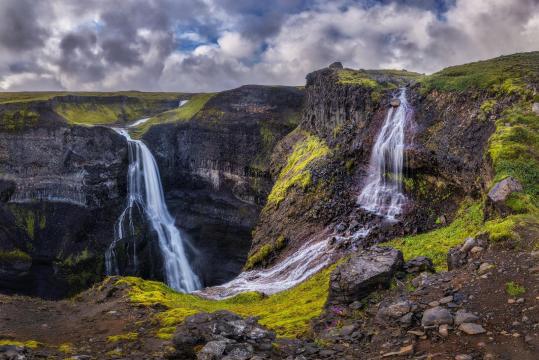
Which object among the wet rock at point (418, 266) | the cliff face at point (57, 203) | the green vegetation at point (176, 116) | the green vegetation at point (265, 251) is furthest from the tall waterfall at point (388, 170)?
the green vegetation at point (176, 116)

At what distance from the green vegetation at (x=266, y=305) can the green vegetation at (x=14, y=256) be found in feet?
105

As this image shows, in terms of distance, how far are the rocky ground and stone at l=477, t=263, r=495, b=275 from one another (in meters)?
0.03

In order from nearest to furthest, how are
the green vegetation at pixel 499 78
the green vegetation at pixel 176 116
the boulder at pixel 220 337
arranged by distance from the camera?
1. the boulder at pixel 220 337
2. the green vegetation at pixel 499 78
3. the green vegetation at pixel 176 116

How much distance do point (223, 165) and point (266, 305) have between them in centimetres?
4358

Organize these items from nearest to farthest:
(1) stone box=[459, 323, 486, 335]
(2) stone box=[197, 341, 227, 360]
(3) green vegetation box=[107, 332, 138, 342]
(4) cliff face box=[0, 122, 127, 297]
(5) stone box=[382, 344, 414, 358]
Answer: (1) stone box=[459, 323, 486, 335]
(5) stone box=[382, 344, 414, 358]
(2) stone box=[197, 341, 227, 360]
(3) green vegetation box=[107, 332, 138, 342]
(4) cliff face box=[0, 122, 127, 297]

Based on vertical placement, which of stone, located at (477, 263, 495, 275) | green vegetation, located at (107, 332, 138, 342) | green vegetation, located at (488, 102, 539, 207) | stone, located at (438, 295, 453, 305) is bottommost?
green vegetation, located at (107, 332, 138, 342)

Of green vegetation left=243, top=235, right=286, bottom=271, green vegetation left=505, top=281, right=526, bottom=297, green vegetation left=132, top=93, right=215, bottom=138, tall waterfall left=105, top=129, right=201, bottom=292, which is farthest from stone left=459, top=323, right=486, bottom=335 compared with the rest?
green vegetation left=132, top=93, right=215, bottom=138

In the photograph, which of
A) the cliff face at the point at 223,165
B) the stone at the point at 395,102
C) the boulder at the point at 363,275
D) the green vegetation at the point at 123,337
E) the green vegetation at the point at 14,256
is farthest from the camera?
the cliff face at the point at 223,165

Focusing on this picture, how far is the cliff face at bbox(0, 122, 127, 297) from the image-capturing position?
52.7m

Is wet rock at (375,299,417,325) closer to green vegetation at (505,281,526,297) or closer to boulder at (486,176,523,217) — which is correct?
green vegetation at (505,281,526,297)

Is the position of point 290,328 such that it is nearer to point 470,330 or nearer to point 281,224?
point 470,330

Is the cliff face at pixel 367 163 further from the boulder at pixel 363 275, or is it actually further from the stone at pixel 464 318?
the stone at pixel 464 318

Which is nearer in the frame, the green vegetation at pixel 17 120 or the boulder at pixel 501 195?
the boulder at pixel 501 195

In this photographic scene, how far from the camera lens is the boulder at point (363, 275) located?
1432 centimetres
